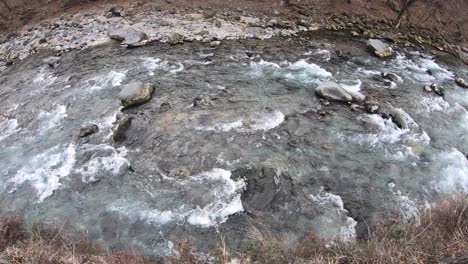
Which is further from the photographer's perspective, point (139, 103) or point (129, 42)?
point (129, 42)

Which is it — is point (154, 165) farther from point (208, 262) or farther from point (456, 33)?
point (456, 33)

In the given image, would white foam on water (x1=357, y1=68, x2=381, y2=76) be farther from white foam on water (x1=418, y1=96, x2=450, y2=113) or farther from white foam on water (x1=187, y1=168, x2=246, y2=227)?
white foam on water (x1=187, y1=168, x2=246, y2=227)

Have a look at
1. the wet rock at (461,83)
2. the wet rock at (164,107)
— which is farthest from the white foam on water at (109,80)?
the wet rock at (461,83)

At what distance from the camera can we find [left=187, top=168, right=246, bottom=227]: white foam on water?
9062 mm

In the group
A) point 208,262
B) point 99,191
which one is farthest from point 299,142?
point 99,191

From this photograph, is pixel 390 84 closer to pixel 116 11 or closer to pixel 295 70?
pixel 295 70

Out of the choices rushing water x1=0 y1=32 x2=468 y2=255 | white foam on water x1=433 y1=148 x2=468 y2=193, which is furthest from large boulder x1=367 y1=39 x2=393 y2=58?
white foam on water x1=433 y1=148 x2=468 y2=193

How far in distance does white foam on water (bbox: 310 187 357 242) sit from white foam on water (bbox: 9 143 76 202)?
252 inches

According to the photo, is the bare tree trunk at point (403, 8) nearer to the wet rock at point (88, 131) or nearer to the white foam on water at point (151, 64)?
the white foam on water at point (151, 64)

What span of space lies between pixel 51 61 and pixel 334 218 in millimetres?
12080

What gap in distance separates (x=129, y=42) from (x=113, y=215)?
8.65 metres

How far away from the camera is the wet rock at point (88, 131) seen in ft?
37.8

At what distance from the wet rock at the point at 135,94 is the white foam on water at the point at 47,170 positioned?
6.99 ft

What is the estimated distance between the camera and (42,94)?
13.5 meters
